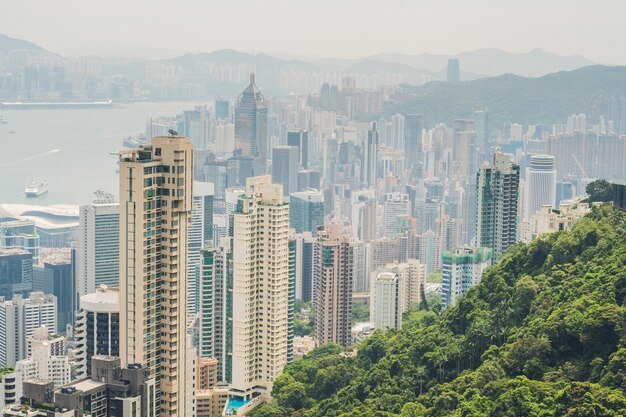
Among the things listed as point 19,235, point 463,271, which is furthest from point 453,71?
point 463,271

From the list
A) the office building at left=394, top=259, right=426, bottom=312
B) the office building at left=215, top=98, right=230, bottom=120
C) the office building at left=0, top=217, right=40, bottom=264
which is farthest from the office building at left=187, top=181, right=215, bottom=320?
the office building at left=215, top=98, right=230, bottom=120

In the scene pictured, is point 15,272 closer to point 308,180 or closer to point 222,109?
point 308,180

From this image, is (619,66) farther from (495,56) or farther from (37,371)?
(37,371)

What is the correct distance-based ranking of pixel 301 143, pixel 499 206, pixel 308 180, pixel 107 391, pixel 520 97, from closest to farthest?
pixel 107 391
pixel 499 206
pixel 308 180
pixel 520 97
pixel 301 143

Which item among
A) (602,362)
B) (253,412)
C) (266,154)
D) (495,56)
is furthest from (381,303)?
(266,154)

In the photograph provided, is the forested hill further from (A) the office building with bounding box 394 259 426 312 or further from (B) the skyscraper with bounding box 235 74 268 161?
(B) the skyscraper with bounding box 235 74 268 161

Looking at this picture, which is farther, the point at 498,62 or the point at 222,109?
the point at 222,109

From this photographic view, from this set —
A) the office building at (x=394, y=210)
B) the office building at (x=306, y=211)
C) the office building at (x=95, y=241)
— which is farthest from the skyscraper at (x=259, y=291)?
the office building at (x=394, y=210)
